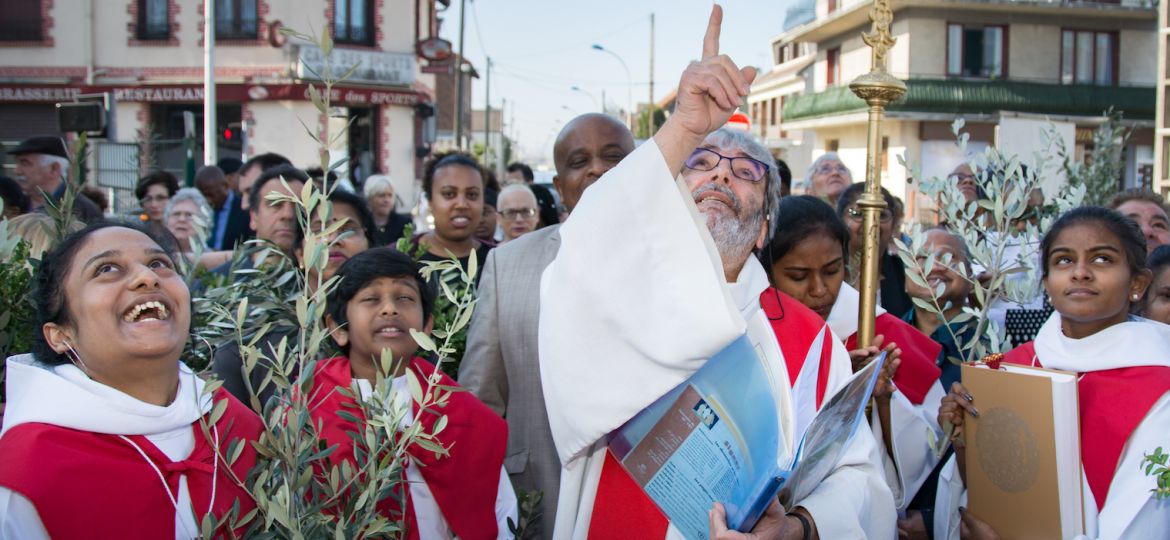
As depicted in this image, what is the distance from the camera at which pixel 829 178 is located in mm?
7070

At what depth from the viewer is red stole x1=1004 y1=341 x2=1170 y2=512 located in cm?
271

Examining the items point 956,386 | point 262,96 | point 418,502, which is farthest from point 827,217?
point 262,96

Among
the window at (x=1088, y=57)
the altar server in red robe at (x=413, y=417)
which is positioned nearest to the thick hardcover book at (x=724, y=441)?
the altar server in red robe at (x=413, y=417)

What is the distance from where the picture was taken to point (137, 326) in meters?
2.42

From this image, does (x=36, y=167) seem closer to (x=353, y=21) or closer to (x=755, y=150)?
(x=755, y=150)

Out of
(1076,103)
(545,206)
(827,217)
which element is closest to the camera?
(827,217)

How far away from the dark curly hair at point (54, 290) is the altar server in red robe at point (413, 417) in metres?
0.69

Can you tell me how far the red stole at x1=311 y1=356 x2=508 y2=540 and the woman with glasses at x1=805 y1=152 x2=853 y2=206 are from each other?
4475 mm

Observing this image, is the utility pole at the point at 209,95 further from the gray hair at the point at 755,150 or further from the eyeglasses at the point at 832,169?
the gray hair at the point at 755,150

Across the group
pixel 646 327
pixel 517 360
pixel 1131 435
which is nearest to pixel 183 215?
pixel 517 360

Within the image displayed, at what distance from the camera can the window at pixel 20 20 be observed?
76.3 ft

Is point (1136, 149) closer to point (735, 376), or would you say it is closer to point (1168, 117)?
point (1168, 117)

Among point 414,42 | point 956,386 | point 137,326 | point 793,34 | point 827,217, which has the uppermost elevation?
point 793,34

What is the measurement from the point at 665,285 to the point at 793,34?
37446 mm
